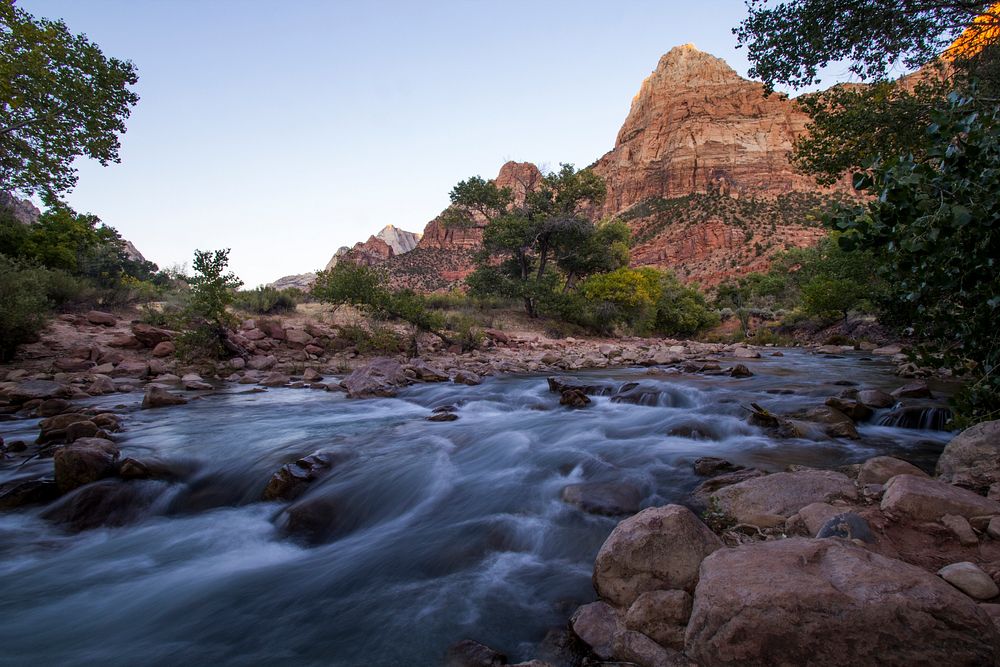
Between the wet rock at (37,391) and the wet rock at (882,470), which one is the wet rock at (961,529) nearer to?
the wet rock at (882,470)

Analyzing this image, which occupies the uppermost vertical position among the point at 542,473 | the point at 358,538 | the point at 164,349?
the point at 164,349

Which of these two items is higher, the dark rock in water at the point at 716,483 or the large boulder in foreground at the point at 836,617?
the large boulder in foreground at the point at 836,617

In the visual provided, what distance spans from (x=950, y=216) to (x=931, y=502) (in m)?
1.77

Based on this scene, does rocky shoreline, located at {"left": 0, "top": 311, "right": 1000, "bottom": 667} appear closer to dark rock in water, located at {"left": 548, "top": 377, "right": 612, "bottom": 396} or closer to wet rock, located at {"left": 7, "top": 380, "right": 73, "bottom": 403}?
wet rock, located at {"left": 7, "top": 380, "right": 73, "bottom": 403}

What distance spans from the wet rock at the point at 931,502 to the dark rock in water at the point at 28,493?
7472mm

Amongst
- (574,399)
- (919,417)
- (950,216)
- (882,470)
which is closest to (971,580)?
(882,470)

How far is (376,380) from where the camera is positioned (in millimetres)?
11633

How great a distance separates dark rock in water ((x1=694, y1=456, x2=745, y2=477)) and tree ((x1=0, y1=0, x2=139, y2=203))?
17.2 m

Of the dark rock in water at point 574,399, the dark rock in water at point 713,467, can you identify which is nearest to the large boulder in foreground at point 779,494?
the dark rock in water at point 713,467

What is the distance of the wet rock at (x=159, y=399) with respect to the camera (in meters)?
9.29

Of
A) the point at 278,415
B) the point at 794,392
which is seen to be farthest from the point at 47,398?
the point at 794,392

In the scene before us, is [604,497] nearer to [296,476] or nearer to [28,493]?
[296,476]

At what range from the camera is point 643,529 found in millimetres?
2844

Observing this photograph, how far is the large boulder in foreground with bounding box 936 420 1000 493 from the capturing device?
12.1 ft
